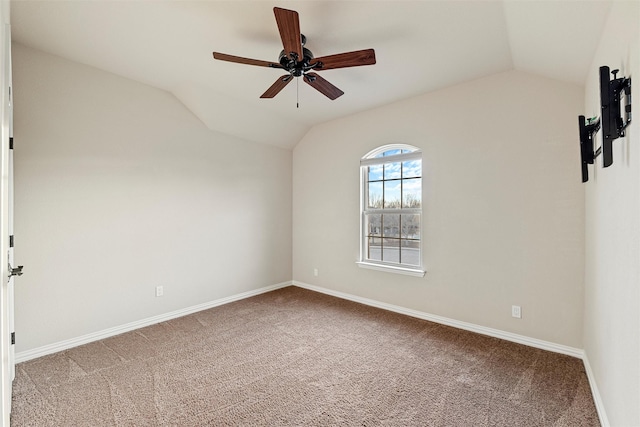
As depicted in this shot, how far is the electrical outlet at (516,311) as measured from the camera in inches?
113

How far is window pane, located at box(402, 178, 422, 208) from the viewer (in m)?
3.71

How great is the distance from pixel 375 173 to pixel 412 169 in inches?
21.7

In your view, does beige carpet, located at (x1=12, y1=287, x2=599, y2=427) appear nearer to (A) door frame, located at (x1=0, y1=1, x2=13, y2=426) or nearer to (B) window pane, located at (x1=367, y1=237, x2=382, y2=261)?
(A) door frame, located at (x1=0, y1=1, x2=13, y2=426)

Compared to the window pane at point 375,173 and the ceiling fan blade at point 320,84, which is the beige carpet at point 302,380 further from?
the ceiling fan blade at point 320,84

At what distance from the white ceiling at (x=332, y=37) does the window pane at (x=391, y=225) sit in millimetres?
1623

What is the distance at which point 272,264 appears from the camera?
4.75 meters

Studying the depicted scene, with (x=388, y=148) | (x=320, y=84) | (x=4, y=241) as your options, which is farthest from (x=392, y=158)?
(x=4, y=241)

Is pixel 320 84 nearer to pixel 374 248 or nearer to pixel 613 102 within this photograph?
pixel 613 102

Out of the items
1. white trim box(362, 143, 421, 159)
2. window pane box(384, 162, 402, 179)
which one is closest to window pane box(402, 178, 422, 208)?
window pane box(384, 162, 402, 179)

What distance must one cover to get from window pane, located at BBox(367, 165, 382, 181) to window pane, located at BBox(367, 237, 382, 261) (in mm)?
862

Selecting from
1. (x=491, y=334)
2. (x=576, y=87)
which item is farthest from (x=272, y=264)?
(x=576, y=87)

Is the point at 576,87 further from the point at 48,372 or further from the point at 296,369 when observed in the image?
the point at 48,372

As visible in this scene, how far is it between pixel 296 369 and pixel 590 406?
2100mm

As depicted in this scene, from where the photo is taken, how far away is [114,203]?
3090mm
